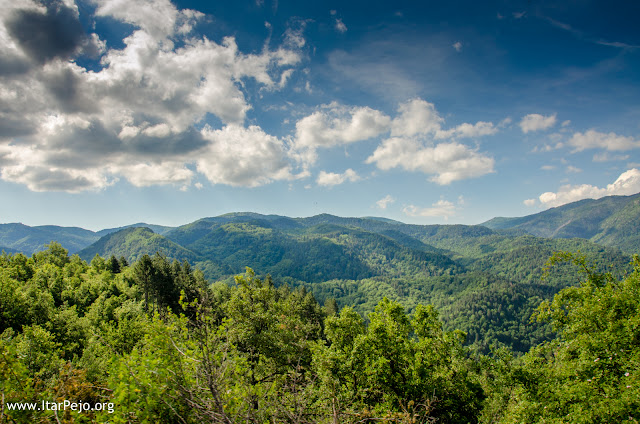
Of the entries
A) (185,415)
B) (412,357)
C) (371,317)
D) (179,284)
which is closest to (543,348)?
(412,357)

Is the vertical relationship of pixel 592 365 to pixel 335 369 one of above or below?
above

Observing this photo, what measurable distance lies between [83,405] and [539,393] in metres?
18.8

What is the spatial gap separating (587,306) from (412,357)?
8807 mm

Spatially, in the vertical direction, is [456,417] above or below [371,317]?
below

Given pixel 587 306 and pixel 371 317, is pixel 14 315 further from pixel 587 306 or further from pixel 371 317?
pixel 587 306

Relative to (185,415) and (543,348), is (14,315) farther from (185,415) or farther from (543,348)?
(543,348)

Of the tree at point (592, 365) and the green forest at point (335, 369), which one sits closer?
the green forest at point (335, 369)

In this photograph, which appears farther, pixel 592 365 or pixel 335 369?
pixel 335 369

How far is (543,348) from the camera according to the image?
1602cm

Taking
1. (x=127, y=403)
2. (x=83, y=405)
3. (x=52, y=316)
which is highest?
(x=127, y=403)

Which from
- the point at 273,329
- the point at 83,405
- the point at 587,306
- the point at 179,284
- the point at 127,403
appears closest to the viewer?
the point at 127,403

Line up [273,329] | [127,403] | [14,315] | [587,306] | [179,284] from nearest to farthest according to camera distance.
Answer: [127,403] < [587,306] < [273,329] < [14,315] < [179,284]

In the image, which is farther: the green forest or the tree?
the tree

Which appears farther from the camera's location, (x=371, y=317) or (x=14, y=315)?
(x=14, y=315)
